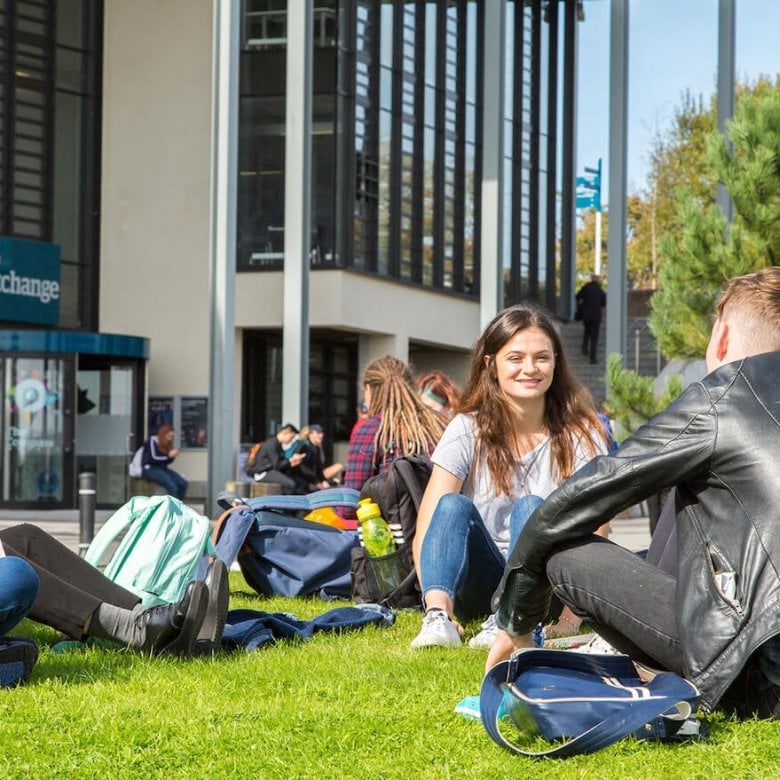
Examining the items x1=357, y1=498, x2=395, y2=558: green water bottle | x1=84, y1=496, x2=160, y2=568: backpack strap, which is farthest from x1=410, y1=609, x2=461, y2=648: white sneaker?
x1=357, y1=498, x2=395, y2=558: green water bottle

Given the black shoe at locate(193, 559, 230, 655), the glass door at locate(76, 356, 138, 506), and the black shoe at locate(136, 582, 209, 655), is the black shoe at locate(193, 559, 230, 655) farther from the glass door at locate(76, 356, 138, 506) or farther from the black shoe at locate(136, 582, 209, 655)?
the glass door at locate(76, 356, 138, 506)

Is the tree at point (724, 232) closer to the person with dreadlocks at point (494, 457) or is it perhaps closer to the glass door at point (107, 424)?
the person with dreadlocks at point (494, 457)

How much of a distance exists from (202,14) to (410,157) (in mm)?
5080

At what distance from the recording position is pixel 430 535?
5.56m

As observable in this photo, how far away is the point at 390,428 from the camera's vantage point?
8.42 m

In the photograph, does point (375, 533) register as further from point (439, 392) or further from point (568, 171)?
point (568, 171)

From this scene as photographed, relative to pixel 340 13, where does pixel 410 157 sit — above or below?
below

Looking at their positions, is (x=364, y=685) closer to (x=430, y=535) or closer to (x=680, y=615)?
(x=430, y=535)

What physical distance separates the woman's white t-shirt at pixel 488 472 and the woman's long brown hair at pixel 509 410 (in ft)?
0.09

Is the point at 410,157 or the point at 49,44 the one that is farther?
the point at 410,157

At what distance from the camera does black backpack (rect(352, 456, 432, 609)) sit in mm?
7227

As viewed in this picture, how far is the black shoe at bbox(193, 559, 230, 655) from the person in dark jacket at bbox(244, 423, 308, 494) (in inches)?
481

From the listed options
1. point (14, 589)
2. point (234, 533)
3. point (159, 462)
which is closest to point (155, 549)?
point (14, 589)

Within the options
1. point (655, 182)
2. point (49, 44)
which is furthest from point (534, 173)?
point (49, 44)
